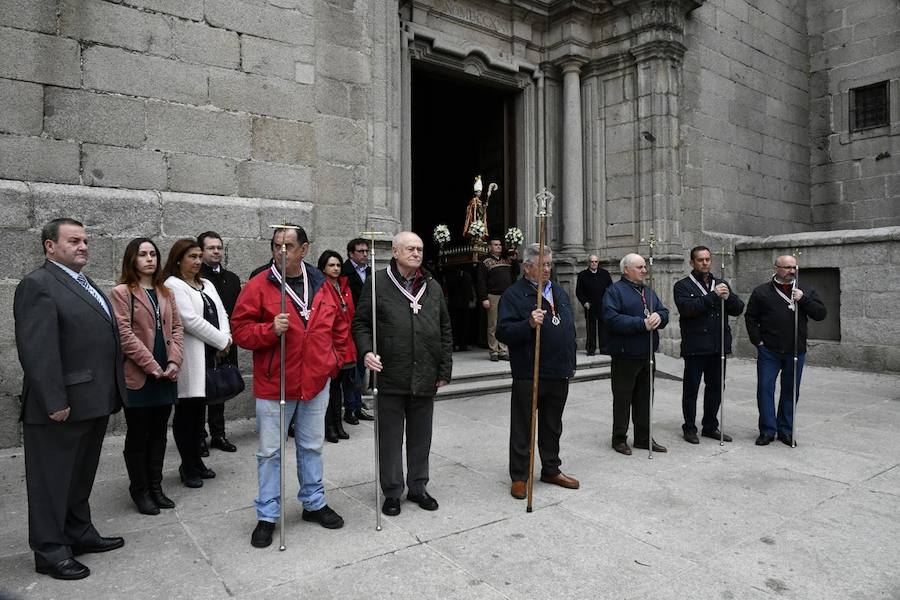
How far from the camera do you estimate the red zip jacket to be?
365cm

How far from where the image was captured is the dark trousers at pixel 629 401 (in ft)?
18.3

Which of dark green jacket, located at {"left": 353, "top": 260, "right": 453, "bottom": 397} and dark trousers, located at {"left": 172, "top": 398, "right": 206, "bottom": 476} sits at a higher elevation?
dark green jacket, located at {"left": 353, "top": 260, "right": 453, "bottom": 397}

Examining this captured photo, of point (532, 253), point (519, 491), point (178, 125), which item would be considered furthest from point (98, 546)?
point (178, 125)

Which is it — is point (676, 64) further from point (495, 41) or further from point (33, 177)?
point (33, 177)

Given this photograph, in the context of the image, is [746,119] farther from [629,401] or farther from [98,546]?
[98,546]

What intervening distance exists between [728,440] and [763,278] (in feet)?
23.1

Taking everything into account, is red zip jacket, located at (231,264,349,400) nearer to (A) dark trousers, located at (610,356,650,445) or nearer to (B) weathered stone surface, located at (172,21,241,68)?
(A) dark trousers, located at (610,356,650,445)

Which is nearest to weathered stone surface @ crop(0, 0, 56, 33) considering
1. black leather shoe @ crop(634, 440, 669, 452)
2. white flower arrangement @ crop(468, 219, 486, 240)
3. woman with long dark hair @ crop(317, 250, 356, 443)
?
woman with long dark hair @ crop(317, 250, 356, 443)

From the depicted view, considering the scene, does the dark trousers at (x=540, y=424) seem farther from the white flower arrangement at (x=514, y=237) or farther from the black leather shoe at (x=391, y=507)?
the white flower arrangement at (x=514, y=237)

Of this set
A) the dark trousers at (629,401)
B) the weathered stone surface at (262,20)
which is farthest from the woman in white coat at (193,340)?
the dark trousers at (629,401)

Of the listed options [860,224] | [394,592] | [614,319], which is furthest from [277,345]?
[860,224]

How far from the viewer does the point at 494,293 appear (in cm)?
970

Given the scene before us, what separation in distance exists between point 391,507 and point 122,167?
14.4 ft

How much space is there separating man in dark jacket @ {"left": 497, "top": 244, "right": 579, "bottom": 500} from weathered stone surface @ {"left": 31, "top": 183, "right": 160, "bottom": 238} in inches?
150
